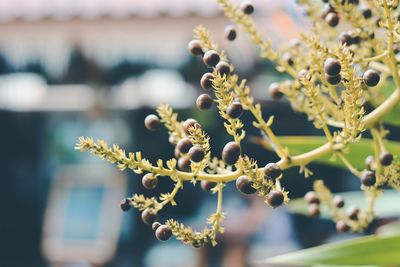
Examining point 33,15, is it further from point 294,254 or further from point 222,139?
point 294,254

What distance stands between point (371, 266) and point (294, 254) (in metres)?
0.11

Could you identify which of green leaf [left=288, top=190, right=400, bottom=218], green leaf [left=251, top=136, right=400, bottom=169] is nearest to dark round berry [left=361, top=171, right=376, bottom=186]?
green leaf [left=251, top=136, right=400, bottom=169]

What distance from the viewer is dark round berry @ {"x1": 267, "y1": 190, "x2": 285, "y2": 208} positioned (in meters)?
0.57

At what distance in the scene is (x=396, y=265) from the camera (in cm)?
98

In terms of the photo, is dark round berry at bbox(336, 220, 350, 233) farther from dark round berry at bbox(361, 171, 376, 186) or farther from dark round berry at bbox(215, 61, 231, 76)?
dark round berry at bbox(215, 61, 231, 76)

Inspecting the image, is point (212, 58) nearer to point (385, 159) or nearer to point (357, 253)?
point (385, 159)

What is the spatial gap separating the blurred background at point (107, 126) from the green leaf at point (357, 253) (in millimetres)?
1958

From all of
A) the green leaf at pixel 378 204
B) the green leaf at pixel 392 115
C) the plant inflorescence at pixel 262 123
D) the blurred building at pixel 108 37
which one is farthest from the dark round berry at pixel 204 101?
the blurred building at pixel 108 37

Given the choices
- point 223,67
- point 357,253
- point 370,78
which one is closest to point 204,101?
point 223,67

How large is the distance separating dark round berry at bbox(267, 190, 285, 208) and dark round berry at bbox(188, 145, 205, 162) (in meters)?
0.06

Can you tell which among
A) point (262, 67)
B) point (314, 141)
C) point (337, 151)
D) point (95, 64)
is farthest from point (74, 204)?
point (337, 151)

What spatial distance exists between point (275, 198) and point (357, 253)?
1.25 ft

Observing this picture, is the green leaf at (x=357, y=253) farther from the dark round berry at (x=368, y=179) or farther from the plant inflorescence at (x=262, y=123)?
the dark round berry at (x=368, y=179)

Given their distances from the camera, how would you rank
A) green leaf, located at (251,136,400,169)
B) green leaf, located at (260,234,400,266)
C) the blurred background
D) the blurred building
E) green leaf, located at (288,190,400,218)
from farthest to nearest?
the blurred background
the blurred building
green leaf, located at (288,190,400,218)
green leaf, located at (251,136,400,169)
green leaf, located at (260,234,400,266)
